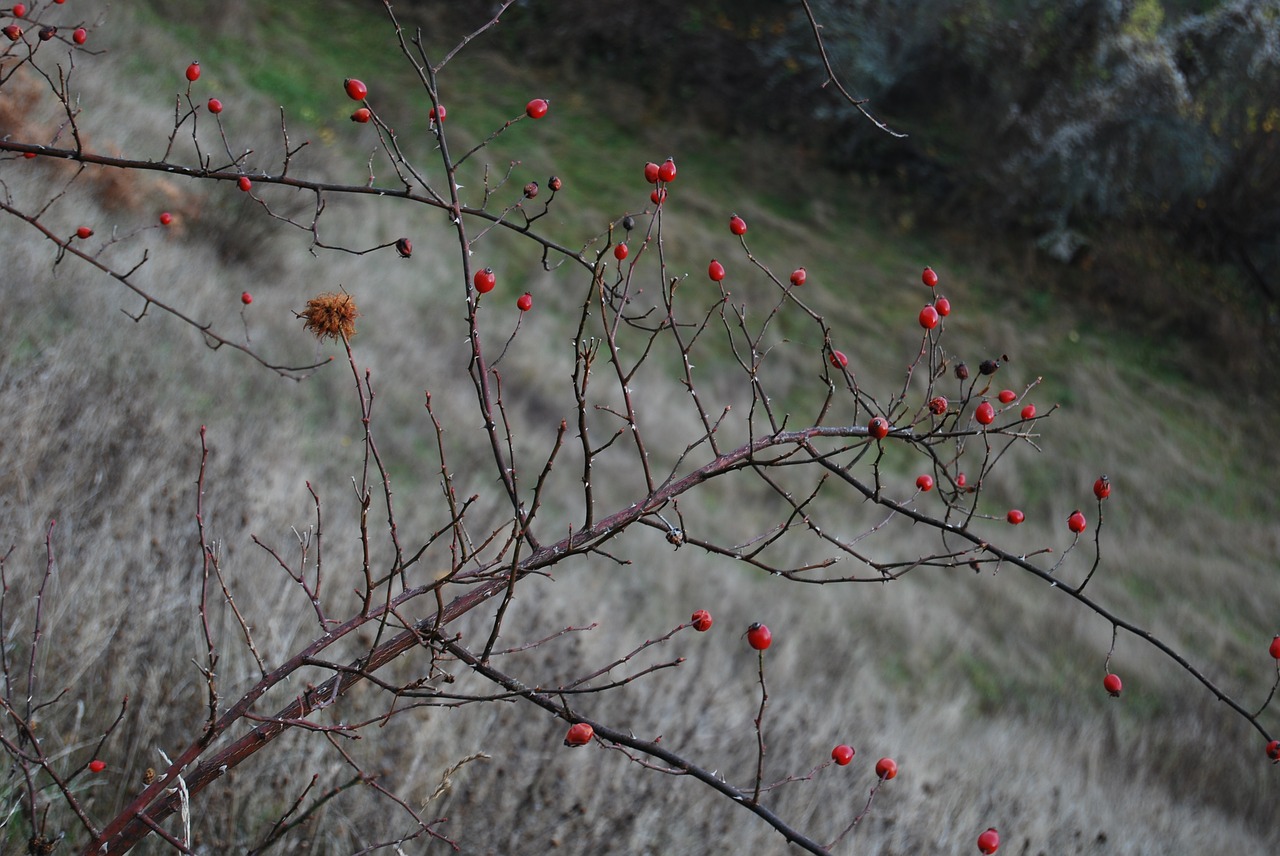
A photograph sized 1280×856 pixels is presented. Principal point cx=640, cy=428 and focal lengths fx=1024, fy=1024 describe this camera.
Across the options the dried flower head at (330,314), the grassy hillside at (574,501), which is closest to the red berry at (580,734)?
the grassy hillside at (574,501)

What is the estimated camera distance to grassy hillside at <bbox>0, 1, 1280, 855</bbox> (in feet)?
9.37

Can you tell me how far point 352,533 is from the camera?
3828 mm

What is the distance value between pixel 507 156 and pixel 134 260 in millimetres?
5638

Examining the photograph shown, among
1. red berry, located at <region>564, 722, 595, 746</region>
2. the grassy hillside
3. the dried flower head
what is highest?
the dried flower head

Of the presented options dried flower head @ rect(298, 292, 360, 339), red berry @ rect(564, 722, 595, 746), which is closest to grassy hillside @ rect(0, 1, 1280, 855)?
red berry @ rect(564, 722, 595, 746)

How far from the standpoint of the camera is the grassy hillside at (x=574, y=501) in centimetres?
286

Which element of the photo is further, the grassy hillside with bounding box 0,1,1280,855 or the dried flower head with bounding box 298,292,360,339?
the grassy hillside with bounding box 0,1,1280,855

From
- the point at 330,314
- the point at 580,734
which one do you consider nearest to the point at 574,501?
the point at 330,314

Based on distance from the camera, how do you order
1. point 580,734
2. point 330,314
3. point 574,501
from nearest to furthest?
point 580,734 < point 330,314 < point 574,501

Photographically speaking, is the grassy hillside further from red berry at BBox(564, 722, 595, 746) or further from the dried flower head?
the dried flower head

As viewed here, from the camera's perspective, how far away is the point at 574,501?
616 cm

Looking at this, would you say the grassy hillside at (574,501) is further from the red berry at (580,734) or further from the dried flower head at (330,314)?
the dried flower head at (330,314)

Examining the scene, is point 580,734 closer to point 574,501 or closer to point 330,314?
point 330,314

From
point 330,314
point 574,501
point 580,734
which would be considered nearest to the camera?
point 580,734
